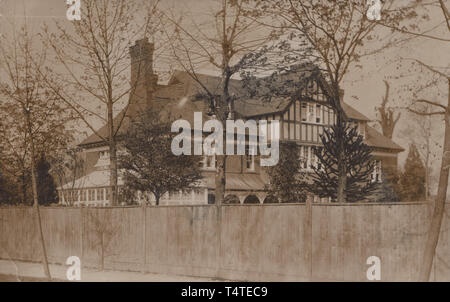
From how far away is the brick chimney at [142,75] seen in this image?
1769cm

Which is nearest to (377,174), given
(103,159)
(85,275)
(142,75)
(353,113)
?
(353,113)

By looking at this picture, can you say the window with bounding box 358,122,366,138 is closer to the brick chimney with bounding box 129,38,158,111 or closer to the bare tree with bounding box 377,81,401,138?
the bare tree with bounding box 377,81,401,138

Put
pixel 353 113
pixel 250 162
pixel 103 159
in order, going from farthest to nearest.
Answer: pixel 103 159, pixel 250 162, pixel 353 113

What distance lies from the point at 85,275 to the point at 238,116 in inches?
208

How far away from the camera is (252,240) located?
14266 mm

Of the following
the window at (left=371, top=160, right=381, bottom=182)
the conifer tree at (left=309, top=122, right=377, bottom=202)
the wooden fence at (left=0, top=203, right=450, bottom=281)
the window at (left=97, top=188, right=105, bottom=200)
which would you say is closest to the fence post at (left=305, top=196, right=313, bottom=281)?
the wooden fence at (left=0, top=203, right=450, bottom=281)

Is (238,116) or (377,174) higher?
(238,116)

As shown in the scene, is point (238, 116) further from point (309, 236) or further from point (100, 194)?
point (100, 194)

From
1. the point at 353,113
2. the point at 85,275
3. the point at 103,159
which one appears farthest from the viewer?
the point at 103,159

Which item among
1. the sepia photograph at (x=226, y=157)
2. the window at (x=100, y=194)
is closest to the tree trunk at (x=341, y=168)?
the sepia photograph at (x=226, y=157)

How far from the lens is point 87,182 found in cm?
2452

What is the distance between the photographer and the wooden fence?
39.8 feet

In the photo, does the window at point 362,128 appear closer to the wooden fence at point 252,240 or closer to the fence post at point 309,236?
the wooden fence at point 252,240

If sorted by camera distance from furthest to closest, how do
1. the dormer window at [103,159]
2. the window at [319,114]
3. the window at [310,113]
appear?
the dormer window at [103,159] → the window at [319,114] → the window at [310,113]
